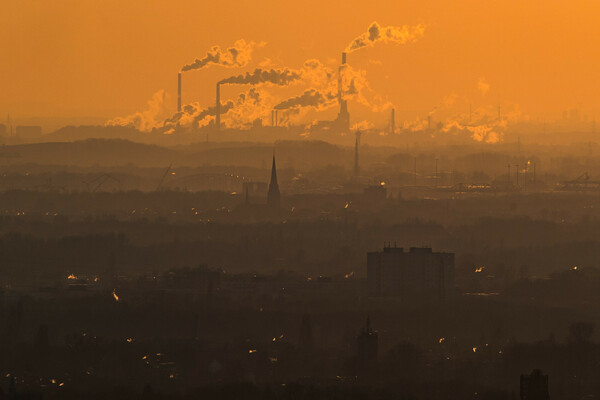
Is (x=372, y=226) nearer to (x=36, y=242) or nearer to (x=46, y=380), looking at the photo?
(x=36, y=242)

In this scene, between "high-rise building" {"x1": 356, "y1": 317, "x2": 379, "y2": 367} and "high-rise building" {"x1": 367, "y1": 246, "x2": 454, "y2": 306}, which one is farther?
"high-rise building" {"x1": 367, "y1": 246, "x2": 454, "y2": 306}

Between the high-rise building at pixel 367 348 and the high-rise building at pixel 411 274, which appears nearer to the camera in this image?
the high-rise building at pixel 367 348

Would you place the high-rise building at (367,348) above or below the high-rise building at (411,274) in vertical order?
below

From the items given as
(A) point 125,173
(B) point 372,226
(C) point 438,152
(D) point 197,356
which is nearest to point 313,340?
(D) point 197,356

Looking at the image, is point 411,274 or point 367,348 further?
point 411,274

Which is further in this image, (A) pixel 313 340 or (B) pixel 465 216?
(B) pixel 465 216

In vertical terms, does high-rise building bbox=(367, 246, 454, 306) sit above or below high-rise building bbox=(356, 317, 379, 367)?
above

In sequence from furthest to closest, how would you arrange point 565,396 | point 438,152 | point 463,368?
point 438,152, point 463,368, point 565,396

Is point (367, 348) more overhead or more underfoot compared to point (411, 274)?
more underfoot
